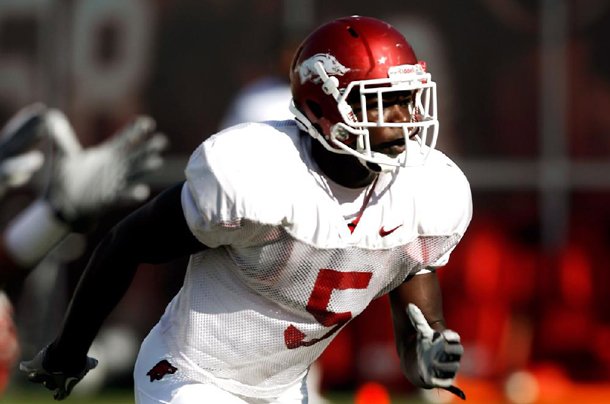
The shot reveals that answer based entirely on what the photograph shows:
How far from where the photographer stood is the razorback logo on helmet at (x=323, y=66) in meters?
3.52

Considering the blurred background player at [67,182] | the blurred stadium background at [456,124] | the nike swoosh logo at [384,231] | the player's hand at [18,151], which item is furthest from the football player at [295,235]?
the blurred stadium background at [456,124]

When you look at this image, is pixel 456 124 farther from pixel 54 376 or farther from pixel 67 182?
pixel 54 376

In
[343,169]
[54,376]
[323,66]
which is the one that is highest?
[323,66]

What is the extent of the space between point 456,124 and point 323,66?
4866mm

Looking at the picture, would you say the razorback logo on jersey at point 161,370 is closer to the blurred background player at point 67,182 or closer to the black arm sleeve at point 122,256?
the black arm sleeve at point 122,256

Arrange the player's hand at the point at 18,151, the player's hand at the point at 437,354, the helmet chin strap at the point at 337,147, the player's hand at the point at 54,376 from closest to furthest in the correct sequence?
the player's hand at the point at 437,354
the helmet chin strap at the point at 337,147
the player's hand at the point at 54,376
the player's hand at the point at 18,151

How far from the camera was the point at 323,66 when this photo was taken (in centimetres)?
355

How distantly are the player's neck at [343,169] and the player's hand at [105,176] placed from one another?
1.46 metres

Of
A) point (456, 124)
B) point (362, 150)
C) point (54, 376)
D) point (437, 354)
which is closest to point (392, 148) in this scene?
point (362, 150)

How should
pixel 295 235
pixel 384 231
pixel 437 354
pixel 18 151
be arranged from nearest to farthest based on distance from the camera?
pixel 437 354
pixel 295 235
pixel 384 231
pixel 18 151

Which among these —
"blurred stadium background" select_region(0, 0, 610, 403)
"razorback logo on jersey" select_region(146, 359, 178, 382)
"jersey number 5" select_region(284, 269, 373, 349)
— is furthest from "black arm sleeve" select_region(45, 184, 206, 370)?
"blurred stadium background" select_region(0, 0, 610, 403)

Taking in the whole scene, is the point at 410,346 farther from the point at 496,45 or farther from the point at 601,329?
the point at 496,45

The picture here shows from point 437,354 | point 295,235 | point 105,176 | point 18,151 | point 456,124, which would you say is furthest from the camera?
point 456,124

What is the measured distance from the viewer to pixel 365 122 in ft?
11.2
